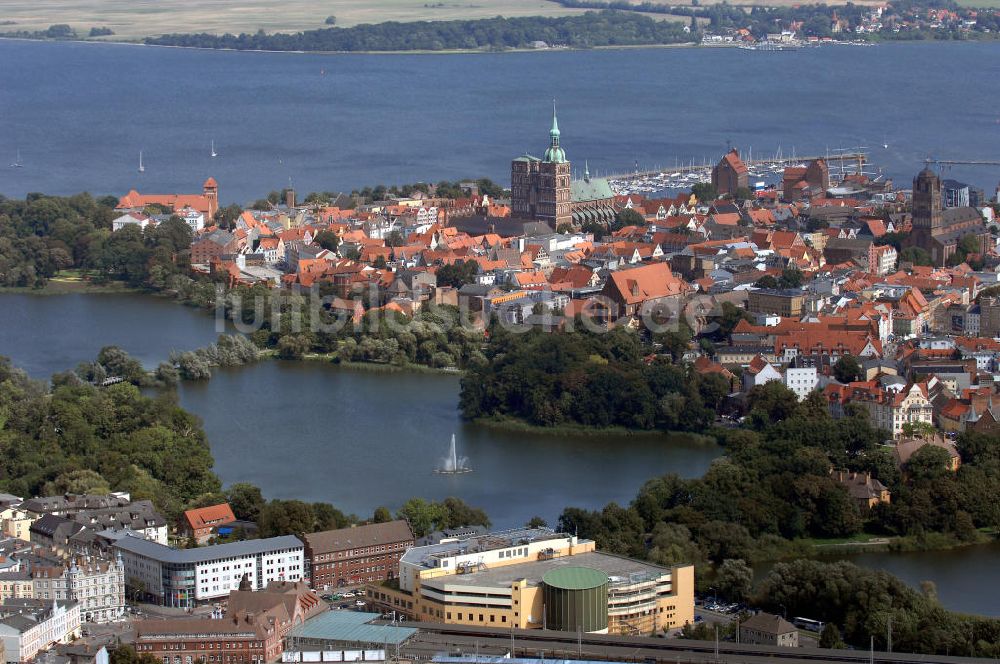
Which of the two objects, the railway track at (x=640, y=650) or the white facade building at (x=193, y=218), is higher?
the railway track at (x=640, y=650)

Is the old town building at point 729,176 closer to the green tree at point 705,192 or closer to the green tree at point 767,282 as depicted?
the green tree at point 705,192

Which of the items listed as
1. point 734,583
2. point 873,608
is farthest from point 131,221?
point 873,608

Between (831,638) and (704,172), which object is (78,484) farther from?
(704,172)

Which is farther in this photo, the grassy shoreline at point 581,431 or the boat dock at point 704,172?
the boat dock at point 704,172

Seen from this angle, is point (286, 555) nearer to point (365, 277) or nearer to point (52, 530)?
point (52, 530)

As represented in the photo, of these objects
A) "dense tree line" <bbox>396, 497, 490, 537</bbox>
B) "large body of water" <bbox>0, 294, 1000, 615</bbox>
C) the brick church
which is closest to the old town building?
the brick church

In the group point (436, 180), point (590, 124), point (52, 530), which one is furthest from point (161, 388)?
point (590, 124)

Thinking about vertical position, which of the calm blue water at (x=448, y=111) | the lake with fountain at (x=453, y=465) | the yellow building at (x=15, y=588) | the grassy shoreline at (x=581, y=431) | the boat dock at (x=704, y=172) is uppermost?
the yellow building at (x=15, y=588)

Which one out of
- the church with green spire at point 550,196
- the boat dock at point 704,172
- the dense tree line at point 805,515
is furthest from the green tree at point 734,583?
the boat dock at point 704,172
